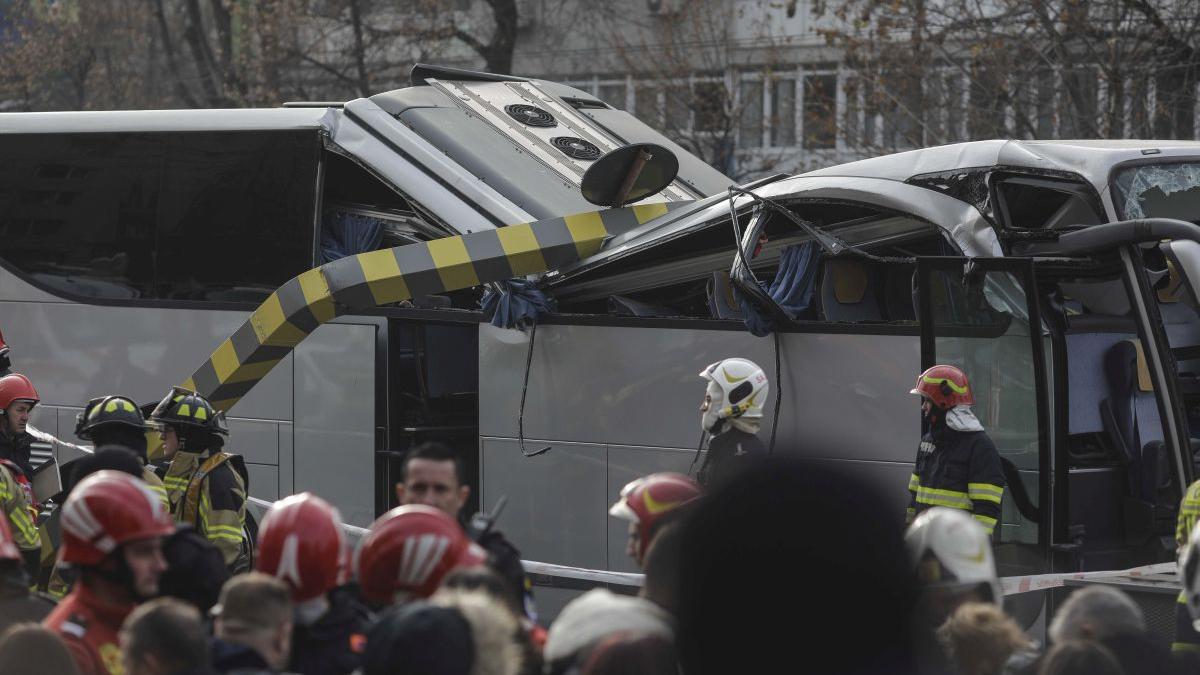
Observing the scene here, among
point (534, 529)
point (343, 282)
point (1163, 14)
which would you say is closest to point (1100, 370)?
point (534, 529)

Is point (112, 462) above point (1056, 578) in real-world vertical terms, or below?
above

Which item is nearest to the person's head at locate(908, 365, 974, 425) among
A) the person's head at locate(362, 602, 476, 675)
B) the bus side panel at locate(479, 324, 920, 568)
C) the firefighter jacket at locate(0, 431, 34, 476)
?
the bus side panel at locate(479, 324, 920, 568)

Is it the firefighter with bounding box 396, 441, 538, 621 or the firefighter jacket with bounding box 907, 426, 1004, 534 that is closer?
the firefighter with bounding box 396, 441, 538, 621

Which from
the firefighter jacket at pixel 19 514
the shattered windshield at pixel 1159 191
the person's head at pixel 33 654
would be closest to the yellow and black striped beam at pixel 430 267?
the firefighter jacket at pixel 19 514

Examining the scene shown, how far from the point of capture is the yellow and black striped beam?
934 centimetres

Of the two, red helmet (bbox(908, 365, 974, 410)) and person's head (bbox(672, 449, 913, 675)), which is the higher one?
red helmet (bbox(908, 365, 974, 410))

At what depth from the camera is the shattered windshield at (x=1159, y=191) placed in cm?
765

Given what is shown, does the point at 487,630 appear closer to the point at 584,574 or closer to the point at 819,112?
the point at 584,574

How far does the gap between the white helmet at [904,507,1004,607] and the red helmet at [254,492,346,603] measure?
5.14 feet

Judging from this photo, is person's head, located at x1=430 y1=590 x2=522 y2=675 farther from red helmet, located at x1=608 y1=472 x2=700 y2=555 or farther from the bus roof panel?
the bus roof panel

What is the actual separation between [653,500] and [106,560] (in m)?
1.60

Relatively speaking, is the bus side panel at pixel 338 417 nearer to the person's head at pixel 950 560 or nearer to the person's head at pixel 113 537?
the person's head at pixel 113 537

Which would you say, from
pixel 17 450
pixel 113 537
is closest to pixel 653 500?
pixel 113 537

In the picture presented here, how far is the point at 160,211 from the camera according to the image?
11.4 meters
